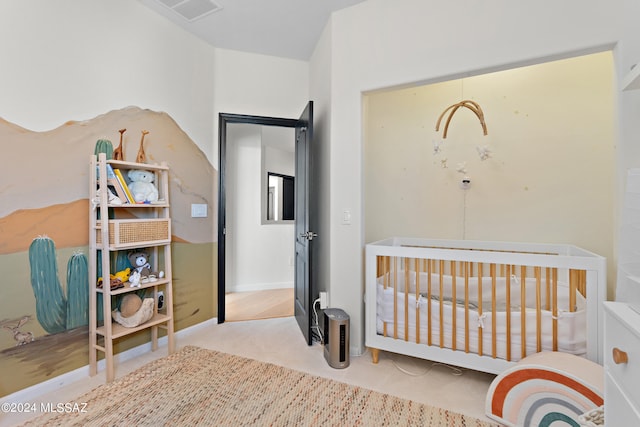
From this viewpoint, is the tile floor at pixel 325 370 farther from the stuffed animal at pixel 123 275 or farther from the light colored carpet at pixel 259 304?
the stuffed animal at pixel 123 275

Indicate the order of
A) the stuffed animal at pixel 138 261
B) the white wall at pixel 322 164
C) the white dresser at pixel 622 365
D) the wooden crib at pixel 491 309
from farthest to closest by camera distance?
the white wall at pixel 322 164 → the stuffed animal at pixel 138 261 → the wooden crib at pixel 491 309 → the white dresser at pixel 622 365

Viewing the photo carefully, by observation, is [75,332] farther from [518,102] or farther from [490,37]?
[518,102]

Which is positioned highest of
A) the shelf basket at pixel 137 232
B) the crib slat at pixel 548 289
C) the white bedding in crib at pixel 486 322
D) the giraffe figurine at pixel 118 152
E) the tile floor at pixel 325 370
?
the giraffe figurine at pixel 118 152

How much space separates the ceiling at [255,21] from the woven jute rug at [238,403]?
2.72m

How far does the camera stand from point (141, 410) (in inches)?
63.9

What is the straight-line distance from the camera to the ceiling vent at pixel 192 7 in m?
2.30

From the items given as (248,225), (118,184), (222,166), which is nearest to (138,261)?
(118,184)

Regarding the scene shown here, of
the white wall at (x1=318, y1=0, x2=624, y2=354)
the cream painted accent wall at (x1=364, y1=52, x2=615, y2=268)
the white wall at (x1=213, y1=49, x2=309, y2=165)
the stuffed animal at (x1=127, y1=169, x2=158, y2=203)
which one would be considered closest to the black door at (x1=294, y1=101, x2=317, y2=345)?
the white wall at (x1=318, y1=0, x2=624, y2=354)

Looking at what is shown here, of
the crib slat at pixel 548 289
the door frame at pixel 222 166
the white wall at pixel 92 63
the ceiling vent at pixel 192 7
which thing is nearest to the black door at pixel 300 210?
the door frame at pixel 222 166

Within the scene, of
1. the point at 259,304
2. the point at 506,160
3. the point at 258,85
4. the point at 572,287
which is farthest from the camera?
the point at 259,304

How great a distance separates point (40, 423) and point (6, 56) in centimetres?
196

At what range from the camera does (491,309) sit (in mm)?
1929

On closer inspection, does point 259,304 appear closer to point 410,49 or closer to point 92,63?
point 92,63

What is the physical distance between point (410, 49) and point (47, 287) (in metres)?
2.82
